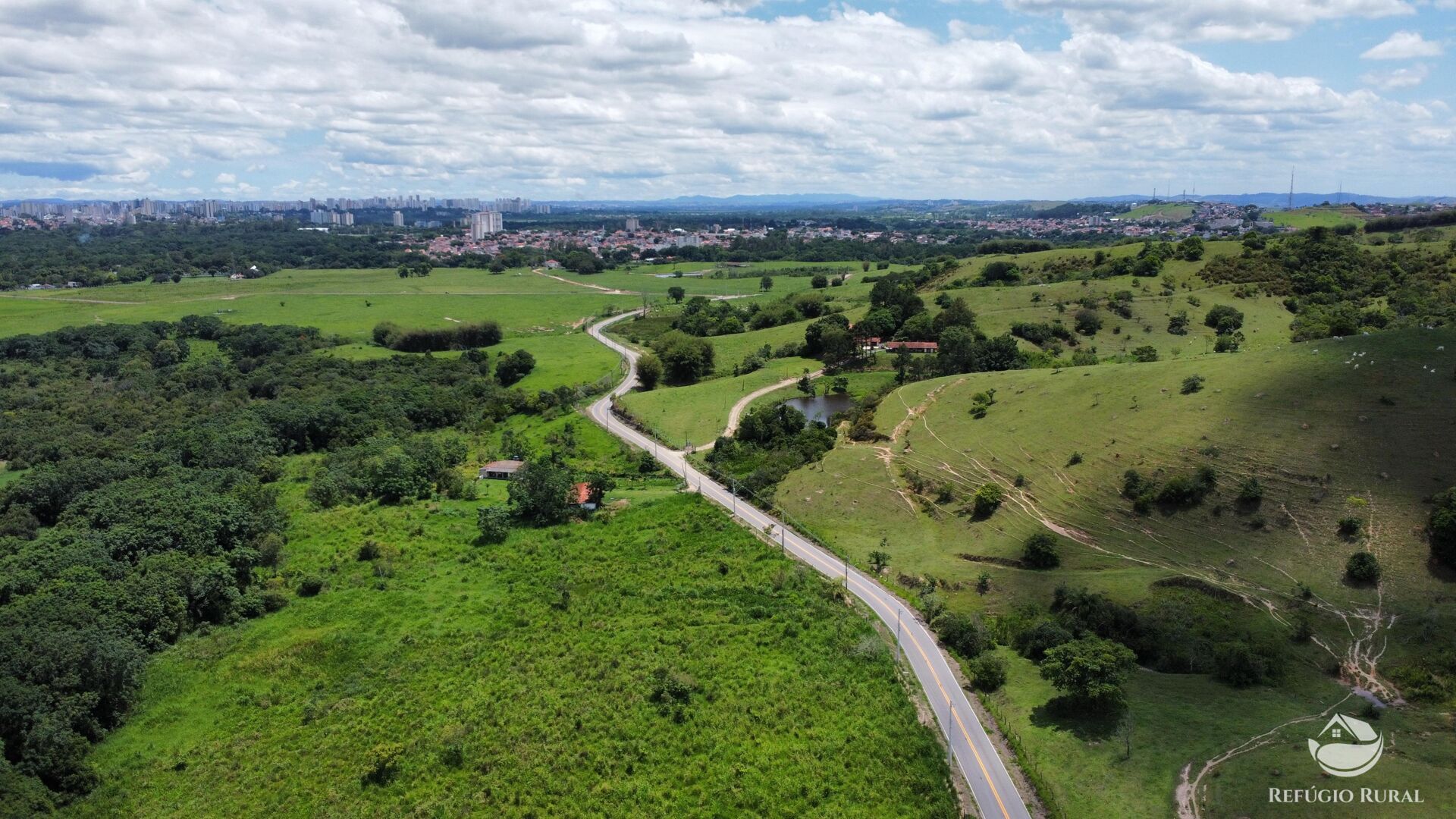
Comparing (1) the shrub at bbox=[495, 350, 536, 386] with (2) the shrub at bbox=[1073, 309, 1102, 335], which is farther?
(1) the shrub at bbox=[495, 350, 536, 386]

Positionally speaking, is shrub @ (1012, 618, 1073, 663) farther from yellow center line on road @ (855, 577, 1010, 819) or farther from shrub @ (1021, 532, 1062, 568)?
shrub @ (1021, 532, 1062, 568)

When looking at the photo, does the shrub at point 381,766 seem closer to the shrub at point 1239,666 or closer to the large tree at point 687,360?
the shrub at point 1239,666

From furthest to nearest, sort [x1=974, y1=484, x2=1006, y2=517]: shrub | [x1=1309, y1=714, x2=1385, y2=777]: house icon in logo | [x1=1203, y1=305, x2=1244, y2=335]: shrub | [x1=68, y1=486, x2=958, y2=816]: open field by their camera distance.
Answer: [x1=1203, y1=305, x2=1244, y2=335]: shrub, [x1=974, y1=484, x2=1006, y2=517]: shrub, [x1=68, y1=486, x2=958, y2=816]: open field, [x1=1309, y1=714, x2=1385, y2=777]: house icon in logo

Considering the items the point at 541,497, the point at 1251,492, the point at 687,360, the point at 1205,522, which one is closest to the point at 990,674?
the point at 1205,522

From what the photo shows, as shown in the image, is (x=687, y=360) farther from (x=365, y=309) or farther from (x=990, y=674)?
(x=365, y=309)

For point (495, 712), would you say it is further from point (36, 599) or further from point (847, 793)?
point (36, 599)

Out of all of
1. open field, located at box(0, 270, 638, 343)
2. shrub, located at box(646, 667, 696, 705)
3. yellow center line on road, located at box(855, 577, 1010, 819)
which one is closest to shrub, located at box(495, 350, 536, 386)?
open field, located at box(0, 270, 638, 343)

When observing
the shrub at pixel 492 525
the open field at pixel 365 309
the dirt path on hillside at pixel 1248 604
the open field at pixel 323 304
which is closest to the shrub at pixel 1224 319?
the dirt path on hillside at pixel 1248 604
